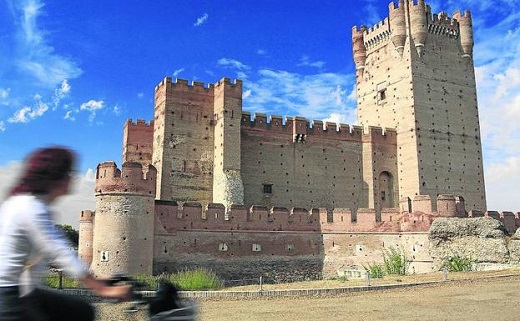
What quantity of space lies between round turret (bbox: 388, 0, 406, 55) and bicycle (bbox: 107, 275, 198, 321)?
3417 centimetres

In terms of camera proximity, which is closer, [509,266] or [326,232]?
[509,266]

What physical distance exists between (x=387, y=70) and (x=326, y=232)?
1562 cm

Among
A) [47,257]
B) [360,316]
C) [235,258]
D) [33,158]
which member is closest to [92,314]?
[47,257]

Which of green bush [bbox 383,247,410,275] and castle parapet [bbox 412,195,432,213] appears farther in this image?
castle parapet [bbox 412,195,432,213]

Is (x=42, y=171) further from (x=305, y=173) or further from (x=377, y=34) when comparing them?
(x=377, y=34)

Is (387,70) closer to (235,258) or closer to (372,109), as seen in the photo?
(372,109)

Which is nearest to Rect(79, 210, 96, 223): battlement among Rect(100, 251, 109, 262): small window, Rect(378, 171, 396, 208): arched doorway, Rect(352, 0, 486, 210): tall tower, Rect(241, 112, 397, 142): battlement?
Rect(100, 251, 109, 262): small window

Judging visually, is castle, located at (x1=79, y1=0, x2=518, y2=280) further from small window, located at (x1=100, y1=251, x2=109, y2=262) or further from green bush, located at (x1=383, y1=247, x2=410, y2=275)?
green bush, located at (x1=383, y1=247, x2=410, y2=275)

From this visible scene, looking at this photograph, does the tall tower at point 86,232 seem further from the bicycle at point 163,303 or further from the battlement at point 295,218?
the bicycle at point 163,303

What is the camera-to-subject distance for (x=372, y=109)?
120 feet

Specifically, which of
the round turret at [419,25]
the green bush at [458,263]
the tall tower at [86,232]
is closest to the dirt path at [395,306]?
the green bush at [458,263]

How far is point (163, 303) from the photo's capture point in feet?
9.83

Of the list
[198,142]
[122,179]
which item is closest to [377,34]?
[198,142]

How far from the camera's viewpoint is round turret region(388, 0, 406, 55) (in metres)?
34.3
